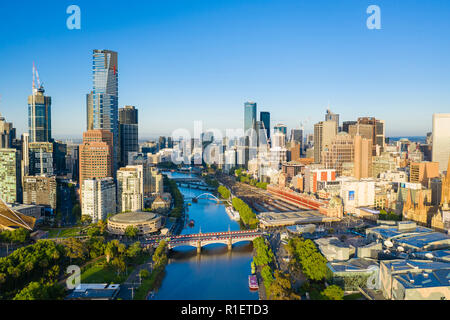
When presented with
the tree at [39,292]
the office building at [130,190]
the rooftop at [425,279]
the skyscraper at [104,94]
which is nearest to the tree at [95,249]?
the tree at [39,292]

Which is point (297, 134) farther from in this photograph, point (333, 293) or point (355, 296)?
point (333, 293)

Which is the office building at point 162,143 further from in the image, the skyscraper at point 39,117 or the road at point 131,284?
the road at point 131,284

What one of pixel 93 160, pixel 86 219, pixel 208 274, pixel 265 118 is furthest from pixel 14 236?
pixel 265 118

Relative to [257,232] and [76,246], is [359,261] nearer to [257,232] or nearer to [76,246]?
[257,232]

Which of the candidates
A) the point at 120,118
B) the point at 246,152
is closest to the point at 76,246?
the point at 120,118

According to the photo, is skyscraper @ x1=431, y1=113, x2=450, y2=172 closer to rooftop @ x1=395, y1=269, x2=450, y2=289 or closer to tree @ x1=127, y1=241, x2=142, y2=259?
rooftop @ x1=395, y1=269, x2=450, y2=289
